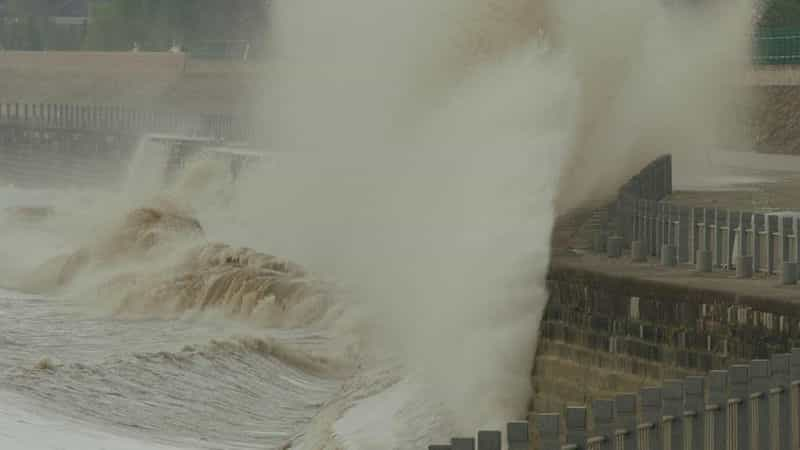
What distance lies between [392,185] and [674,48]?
16.2 ft

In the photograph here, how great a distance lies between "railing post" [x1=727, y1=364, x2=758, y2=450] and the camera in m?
11.1

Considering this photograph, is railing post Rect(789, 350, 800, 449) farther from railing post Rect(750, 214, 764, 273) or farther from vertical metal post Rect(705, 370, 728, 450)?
railing post Rect(750, 214, 764, 273)

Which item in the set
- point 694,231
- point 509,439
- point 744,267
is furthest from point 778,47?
point 509,439

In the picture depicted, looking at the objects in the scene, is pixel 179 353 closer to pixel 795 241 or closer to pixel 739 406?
pixel 795 241

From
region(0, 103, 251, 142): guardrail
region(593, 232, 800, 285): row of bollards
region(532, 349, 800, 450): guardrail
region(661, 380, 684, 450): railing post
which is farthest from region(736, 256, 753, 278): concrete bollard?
region(0, 103, 251, 142): guardrail

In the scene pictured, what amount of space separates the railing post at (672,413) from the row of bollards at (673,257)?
618 centimetres

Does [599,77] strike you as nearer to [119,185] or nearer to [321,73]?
[321,73]

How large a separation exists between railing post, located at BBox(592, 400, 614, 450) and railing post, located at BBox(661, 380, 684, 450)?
1.83ft

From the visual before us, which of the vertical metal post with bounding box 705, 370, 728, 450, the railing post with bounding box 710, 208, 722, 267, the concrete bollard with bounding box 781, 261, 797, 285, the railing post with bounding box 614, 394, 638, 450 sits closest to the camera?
the railing post with bounding box 614, 394, 638, 450

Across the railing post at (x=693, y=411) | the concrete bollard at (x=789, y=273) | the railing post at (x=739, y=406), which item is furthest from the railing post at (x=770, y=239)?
the railing post at (x=693, y=411)

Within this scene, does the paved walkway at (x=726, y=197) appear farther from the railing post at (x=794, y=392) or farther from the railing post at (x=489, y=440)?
the railing post at (x=489, y=440)

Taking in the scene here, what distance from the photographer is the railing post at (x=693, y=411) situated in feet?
35.5

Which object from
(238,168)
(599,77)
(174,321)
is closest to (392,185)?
(174,321)

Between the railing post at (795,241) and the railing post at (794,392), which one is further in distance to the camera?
the railing post at (795,241)
